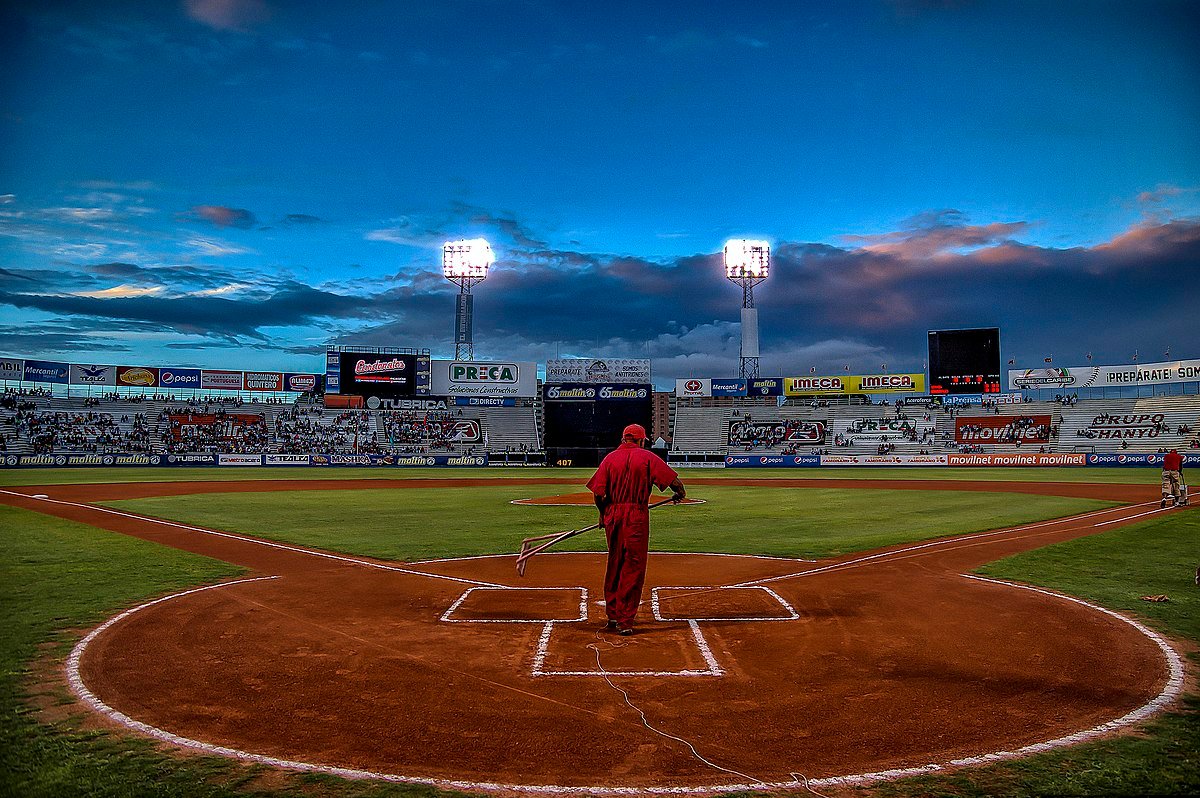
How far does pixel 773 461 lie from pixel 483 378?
29.7m

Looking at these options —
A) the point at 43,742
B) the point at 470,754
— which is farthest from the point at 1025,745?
the point at 43,742

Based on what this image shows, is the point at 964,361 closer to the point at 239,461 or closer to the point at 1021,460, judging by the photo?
the point at 1021,460

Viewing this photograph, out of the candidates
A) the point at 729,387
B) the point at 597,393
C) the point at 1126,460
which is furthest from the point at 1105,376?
the point at 597,393

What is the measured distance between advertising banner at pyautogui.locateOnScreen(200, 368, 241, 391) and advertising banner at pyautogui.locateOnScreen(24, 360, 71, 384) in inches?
408

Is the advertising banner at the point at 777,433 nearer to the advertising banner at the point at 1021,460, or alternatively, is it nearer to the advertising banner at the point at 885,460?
the advertising banner at the point at 885,460

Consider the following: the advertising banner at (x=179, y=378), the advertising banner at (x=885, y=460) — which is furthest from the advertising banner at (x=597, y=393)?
the advertising banner at (x=179, y=378)

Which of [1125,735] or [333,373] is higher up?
[333,373]

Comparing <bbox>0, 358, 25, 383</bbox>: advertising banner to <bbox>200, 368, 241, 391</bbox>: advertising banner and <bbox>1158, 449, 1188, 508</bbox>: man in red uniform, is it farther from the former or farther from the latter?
<bbox>1158, 449, 1188, 508</bbox>: man in red uniform

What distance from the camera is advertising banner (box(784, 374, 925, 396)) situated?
67625 millimetres

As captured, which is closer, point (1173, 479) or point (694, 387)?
point (1173, 479)

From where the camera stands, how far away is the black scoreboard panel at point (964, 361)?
58.7m

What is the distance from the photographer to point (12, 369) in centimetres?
5741

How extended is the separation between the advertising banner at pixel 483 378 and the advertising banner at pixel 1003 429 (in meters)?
40.4

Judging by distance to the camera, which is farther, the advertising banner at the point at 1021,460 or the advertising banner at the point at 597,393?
the advertising banner at the point at 597,393
